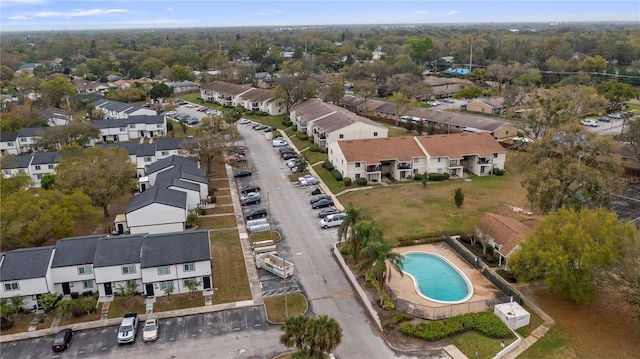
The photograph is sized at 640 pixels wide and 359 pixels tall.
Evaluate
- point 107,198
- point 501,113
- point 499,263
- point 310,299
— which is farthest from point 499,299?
point 501,113

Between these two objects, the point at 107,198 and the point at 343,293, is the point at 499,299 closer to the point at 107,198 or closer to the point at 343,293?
the point at 343,293

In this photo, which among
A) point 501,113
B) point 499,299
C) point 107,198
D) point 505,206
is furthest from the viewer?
point 501,113

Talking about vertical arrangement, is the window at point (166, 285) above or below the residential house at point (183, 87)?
below

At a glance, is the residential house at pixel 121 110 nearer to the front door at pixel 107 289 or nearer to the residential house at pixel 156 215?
the residential house at pixel 156 215

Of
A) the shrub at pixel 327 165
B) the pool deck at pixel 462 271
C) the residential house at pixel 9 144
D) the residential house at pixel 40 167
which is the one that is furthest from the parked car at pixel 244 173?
the residential house at pixel 9 144

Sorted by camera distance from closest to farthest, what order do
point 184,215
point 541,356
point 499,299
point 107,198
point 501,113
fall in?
point 541,356 → point 499,299 → point 184,215 → point 107,198 → point 501,113
